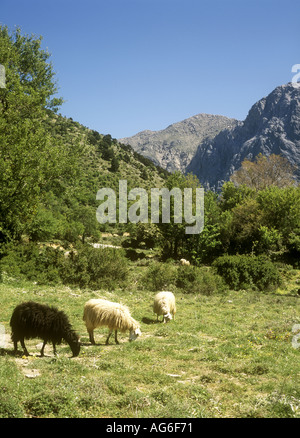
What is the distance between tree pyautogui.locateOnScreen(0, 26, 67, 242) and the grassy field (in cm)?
866

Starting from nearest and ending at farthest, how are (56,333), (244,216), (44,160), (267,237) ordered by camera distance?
(56,333), (44,160), (267,237), (244,216)

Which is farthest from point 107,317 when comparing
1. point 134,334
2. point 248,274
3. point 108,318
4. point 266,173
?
point 266,173

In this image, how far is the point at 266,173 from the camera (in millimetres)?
61562

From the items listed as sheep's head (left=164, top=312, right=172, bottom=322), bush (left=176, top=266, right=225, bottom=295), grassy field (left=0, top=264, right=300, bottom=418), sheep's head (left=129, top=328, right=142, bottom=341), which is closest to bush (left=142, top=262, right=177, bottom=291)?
bush (left=176, top=266, right=225, bottom=295)

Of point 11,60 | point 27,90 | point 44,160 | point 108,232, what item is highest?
point 11,60

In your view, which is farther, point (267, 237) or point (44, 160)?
point (267, 237)

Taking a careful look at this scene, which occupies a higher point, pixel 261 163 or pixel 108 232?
pixel 261 163

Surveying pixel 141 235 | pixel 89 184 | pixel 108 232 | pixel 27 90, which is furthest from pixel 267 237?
pixel 89 184

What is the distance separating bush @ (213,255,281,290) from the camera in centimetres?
3076

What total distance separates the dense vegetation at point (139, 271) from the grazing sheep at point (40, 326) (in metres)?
0.85

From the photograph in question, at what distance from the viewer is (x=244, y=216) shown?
44969mm

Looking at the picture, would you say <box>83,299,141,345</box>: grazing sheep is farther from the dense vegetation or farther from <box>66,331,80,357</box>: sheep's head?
<box>66,331,80,357</box>: sheep's head
